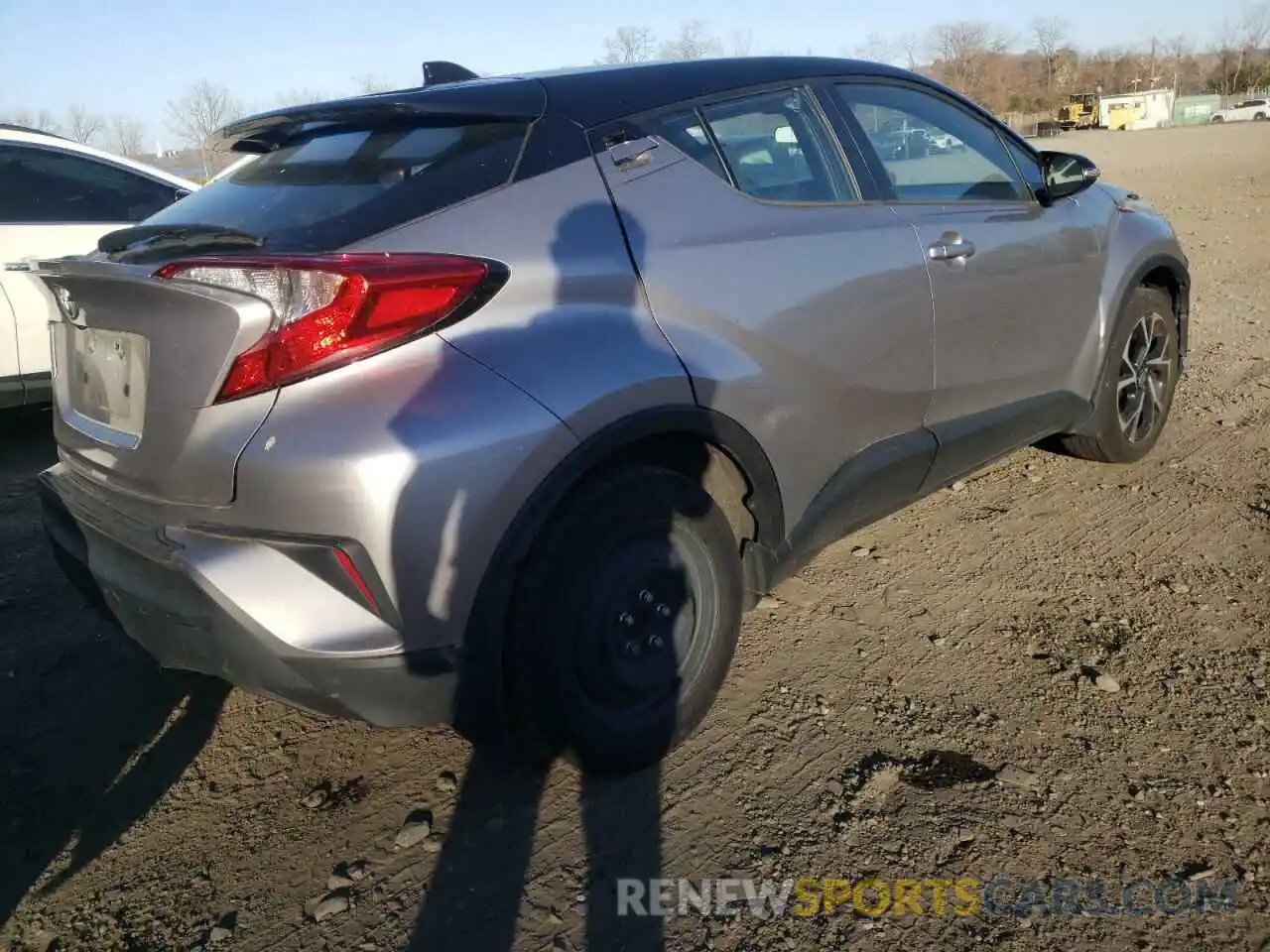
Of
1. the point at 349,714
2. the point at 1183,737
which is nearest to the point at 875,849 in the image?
the point at 1183,737

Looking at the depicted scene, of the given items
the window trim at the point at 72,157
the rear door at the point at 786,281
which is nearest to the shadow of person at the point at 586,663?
the rear door at the point at 786,281

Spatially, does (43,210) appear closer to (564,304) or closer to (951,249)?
(564,304)

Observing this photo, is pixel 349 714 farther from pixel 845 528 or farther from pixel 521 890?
pixel 845 528

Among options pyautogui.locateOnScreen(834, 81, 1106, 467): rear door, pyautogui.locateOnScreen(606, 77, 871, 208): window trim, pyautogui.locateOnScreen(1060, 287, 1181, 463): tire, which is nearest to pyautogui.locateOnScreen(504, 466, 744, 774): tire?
pyautogui.locateOnScreen(606, 77, 871, 208): window trim

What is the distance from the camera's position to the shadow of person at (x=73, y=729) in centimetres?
259

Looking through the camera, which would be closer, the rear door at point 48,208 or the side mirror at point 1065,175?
the side mirror at point 1065,175

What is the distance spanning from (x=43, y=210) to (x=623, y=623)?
4.67m

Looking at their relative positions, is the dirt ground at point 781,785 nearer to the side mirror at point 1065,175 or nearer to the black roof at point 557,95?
the side mirror at point 1065,175

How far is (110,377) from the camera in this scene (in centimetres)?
249

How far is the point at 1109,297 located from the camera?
4117 millimetres

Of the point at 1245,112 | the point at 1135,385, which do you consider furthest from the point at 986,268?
the point at 1245,112

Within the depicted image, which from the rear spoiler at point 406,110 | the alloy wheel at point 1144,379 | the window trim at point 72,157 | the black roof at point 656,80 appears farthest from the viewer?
the window trim at point 72,157

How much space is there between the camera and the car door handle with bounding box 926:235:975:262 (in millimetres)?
3275

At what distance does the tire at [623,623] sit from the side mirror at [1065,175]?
214 cm
